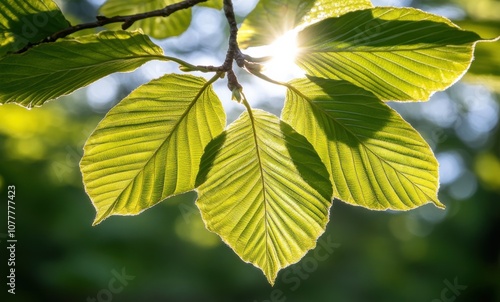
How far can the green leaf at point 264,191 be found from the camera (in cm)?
82

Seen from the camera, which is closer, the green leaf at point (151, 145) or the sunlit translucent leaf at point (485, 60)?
the green leaf at point (151, 145)

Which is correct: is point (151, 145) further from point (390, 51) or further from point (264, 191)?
point (390, 51)

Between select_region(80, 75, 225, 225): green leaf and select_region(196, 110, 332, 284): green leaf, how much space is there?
3 centimetres

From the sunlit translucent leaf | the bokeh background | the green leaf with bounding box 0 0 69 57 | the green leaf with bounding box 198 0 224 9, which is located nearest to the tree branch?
the green leaf with bounding box 0 0 69 57

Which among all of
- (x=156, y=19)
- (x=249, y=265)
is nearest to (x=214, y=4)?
(x=156, y=19)

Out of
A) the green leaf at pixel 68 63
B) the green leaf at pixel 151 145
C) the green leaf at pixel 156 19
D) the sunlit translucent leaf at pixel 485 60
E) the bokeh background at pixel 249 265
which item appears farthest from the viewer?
the bokeh background at pixel 249 265

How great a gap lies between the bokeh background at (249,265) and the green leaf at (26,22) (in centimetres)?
636

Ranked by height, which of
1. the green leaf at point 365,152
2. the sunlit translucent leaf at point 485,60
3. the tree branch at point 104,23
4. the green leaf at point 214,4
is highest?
the green leaf at point 214,4

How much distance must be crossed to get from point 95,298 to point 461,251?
6.16 m

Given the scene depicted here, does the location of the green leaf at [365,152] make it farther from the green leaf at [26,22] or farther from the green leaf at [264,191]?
the green leaf at [26,22]

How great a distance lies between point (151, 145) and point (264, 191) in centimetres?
21

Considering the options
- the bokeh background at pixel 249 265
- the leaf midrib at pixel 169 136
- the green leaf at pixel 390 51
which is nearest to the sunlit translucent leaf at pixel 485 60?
the green leaf at pixel 390 51

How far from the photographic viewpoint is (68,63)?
0.71 meters

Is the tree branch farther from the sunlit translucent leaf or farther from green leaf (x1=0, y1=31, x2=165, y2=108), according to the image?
A: the sunlit translucent leaf
